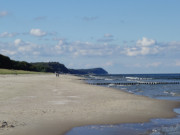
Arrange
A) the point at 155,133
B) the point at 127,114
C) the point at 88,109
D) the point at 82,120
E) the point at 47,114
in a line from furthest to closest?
the point at 88,109 → the point at 127,114 → the point at 47,114 → the point at 82,120 → the point at 155,133

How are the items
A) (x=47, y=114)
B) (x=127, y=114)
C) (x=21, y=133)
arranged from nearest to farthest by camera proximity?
(x=21, y=133) < (x=47, y=114) < (x=127, y=114)

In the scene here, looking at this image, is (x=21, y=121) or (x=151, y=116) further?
(x=151, y=116)

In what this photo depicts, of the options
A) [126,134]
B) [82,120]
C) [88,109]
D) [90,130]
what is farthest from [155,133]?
[88,109]

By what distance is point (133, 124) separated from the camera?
46.8 feet

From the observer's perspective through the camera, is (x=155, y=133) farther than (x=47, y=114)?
No

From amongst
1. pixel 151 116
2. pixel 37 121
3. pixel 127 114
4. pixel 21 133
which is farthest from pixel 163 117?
pixel 21 133

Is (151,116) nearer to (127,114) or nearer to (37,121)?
(127,114)

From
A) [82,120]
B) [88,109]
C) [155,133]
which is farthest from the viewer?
[88,109]

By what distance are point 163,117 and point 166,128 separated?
11.4 feet

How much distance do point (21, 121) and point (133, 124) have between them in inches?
211

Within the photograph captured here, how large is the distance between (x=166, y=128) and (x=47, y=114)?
6.35 meters

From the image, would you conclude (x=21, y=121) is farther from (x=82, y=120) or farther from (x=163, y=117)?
(x=163, y=117)

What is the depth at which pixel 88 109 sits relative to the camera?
60.1ft

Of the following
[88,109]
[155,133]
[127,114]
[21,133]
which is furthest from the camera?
[88,109]
